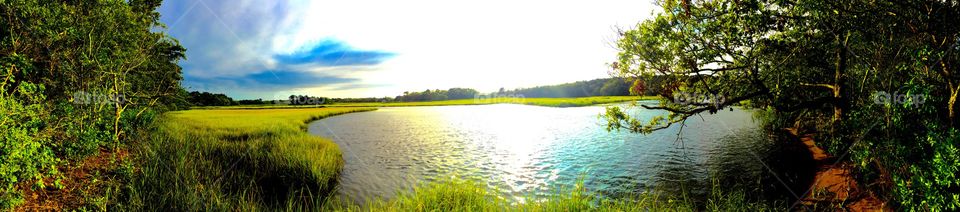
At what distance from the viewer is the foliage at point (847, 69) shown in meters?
7.32

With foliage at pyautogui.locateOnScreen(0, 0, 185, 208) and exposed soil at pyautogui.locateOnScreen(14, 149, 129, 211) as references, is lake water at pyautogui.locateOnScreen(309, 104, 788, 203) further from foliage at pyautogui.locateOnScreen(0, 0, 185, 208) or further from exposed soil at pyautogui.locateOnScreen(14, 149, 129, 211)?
foliage at pyautogui.locateOnScreen(0, 0, 185, 208)

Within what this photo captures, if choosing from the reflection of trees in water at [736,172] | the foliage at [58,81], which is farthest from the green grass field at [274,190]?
the foliage at [58,81]

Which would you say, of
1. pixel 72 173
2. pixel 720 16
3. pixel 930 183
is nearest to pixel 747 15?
pixel 720 16

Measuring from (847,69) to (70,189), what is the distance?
895 inches

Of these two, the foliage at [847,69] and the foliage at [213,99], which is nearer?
the foliage at [847,69]

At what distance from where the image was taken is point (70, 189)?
9570 millimetres

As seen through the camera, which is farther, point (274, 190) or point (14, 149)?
point (274, 190)

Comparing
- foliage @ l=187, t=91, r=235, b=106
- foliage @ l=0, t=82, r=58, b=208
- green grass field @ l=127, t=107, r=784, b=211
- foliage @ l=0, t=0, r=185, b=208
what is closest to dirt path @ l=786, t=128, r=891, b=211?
green grass field @ l=127, t=107, r=784, b=211

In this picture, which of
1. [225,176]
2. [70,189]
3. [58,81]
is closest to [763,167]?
[225,176]

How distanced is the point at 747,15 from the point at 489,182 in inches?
395

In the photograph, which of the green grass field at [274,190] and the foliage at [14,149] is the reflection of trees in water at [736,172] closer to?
the green grass field at [274,190]

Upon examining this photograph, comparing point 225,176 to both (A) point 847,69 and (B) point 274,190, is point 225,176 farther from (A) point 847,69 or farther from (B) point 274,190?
(A) point 847,69

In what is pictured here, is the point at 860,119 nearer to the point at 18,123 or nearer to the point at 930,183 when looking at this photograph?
the point at 930,183

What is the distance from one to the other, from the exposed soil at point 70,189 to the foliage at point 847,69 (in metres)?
16.3
